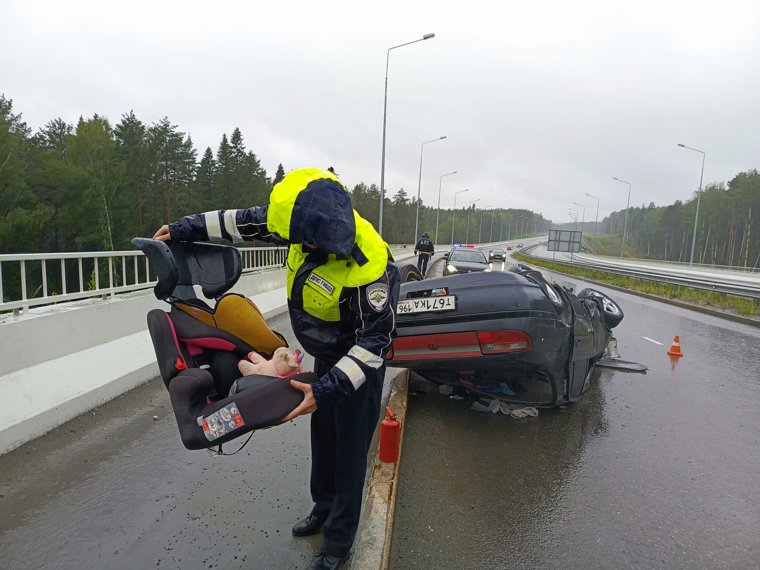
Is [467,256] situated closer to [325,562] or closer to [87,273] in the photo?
[87,273]

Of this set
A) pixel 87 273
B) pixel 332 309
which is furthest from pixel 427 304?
pixel 87 273

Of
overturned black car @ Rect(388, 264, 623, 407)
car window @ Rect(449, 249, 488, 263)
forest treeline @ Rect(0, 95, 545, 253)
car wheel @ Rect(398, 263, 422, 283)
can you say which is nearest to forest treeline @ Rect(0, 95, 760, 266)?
forest treeline @ Rect(0, 95, 545, 253)

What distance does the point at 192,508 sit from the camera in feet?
9.14

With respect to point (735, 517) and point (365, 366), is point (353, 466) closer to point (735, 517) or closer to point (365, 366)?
point (365, 366)

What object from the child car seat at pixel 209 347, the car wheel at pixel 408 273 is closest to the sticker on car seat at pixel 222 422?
the child car seat at pixel 209 347

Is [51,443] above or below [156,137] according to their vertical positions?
below

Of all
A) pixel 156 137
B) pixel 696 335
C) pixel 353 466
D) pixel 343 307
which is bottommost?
pixel 696 335

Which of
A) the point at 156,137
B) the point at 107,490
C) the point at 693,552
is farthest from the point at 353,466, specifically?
the point at 156,137

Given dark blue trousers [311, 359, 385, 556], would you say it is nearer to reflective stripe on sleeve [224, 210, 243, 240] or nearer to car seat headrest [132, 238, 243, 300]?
car seat headrest [132, 238, 243, 300]

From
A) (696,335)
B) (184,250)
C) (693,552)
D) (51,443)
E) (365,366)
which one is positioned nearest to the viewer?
(365,366)

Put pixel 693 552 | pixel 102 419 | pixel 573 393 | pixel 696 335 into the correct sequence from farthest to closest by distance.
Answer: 1. pixel 696 335
2. pixel 573 393
3. pixel 102 419
4. pixel 693 552

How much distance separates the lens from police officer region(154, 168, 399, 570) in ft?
6.06

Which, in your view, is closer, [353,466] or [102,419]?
[353,466]

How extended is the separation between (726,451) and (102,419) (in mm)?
5434
